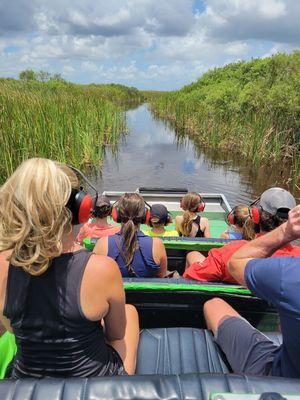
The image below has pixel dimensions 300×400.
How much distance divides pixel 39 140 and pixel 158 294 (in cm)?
632

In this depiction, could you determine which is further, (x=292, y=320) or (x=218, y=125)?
(x=218, y=125)

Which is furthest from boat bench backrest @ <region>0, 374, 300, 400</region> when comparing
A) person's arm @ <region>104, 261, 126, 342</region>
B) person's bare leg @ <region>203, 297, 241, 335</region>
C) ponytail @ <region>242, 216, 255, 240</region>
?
ponytail @ <region>242, 216, 255, 240</region>

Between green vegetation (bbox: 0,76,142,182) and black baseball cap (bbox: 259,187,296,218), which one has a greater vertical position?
black baseball cap (bbox: 259,187,296,218)

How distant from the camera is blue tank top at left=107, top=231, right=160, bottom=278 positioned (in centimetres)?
295

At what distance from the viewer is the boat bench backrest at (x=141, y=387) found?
4.27 feet

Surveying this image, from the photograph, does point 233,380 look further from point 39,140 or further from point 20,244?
point 39,140

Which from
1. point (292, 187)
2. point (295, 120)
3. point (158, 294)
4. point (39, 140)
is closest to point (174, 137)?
point (295, 120)

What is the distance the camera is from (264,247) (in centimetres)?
196

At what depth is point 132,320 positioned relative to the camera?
2.32m

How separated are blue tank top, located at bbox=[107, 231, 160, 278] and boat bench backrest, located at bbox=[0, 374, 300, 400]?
1.59 meters

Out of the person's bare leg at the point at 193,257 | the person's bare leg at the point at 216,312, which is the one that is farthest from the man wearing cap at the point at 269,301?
the person's bare leg at the point at 193,257

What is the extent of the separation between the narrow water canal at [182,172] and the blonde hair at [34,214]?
336 inches

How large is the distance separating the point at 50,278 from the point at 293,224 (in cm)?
118

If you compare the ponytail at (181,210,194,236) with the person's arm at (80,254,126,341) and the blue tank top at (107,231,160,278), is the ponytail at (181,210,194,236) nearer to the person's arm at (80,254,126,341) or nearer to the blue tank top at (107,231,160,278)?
the blue tank top at (107,231,160,278)
